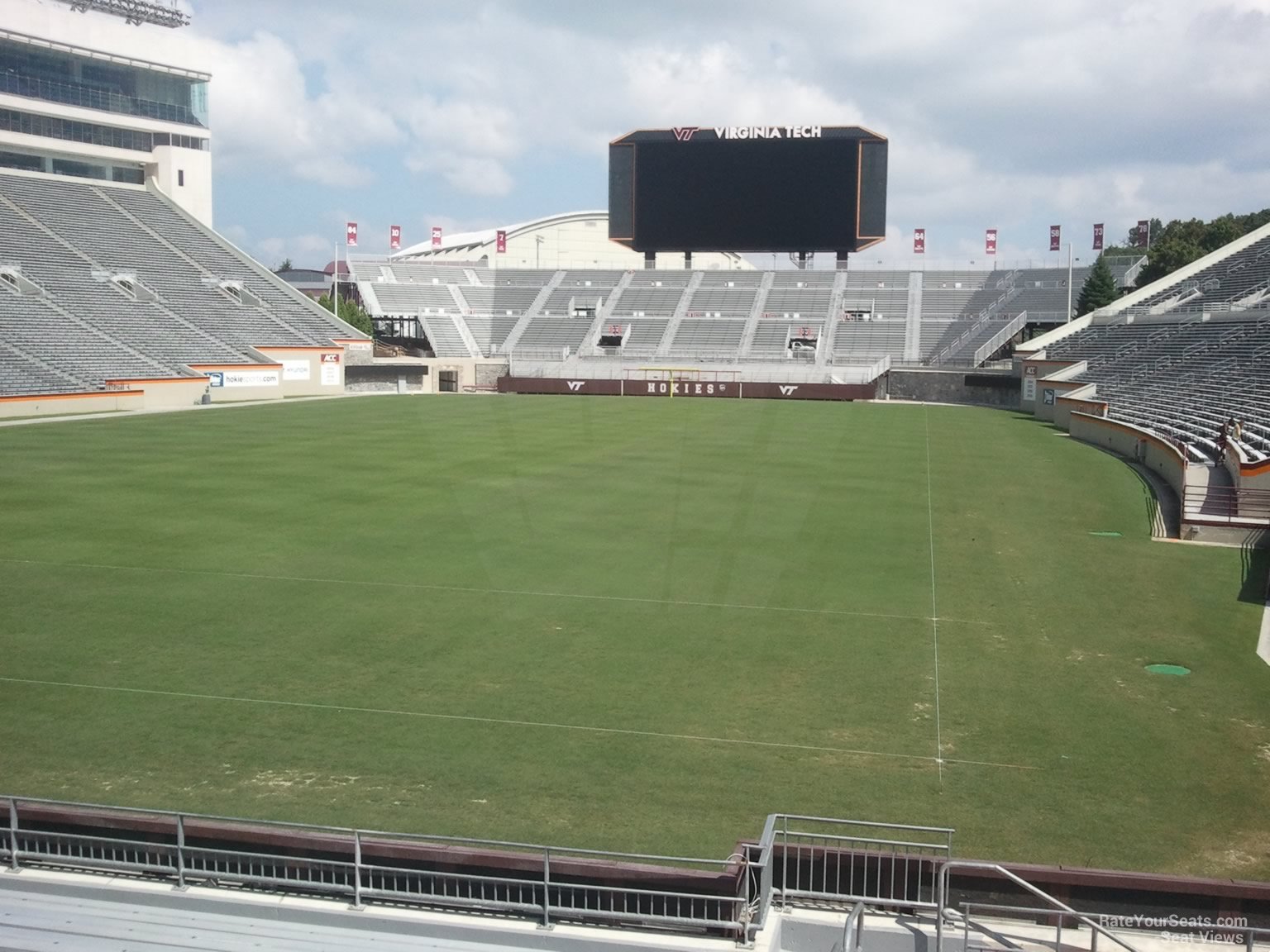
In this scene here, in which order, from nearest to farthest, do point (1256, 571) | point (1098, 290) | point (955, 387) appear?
1. point (1256, 571)
2. point (955, 387)
3. point (1098, 290)

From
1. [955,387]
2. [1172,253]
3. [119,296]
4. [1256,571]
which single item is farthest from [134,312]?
[1172,253]

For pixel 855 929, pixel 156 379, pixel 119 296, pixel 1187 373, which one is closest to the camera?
pixel 855 929

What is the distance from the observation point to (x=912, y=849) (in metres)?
9.70

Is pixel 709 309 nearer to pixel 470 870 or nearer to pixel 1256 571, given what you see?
pixel 1256 571

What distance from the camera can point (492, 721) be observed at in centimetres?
1260

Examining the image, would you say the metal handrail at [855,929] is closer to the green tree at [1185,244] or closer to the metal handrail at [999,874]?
the metal handrail at [999,874]

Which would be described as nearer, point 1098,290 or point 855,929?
point 855,929

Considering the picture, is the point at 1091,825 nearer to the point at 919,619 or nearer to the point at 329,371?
the point at 919,619

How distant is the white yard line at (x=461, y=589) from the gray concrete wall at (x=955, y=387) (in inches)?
2046

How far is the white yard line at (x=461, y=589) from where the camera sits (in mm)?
17406

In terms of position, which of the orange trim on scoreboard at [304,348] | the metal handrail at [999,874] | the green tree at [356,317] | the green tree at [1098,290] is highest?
the green tree at [1098,290]

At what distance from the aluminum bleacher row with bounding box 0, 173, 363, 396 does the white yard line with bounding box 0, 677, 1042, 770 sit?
121 ft

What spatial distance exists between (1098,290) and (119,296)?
61.8 metres

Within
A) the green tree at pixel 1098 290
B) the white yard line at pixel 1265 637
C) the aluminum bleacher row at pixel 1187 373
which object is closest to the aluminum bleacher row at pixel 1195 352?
the aluminum bleacher row at pixel 1187 373
